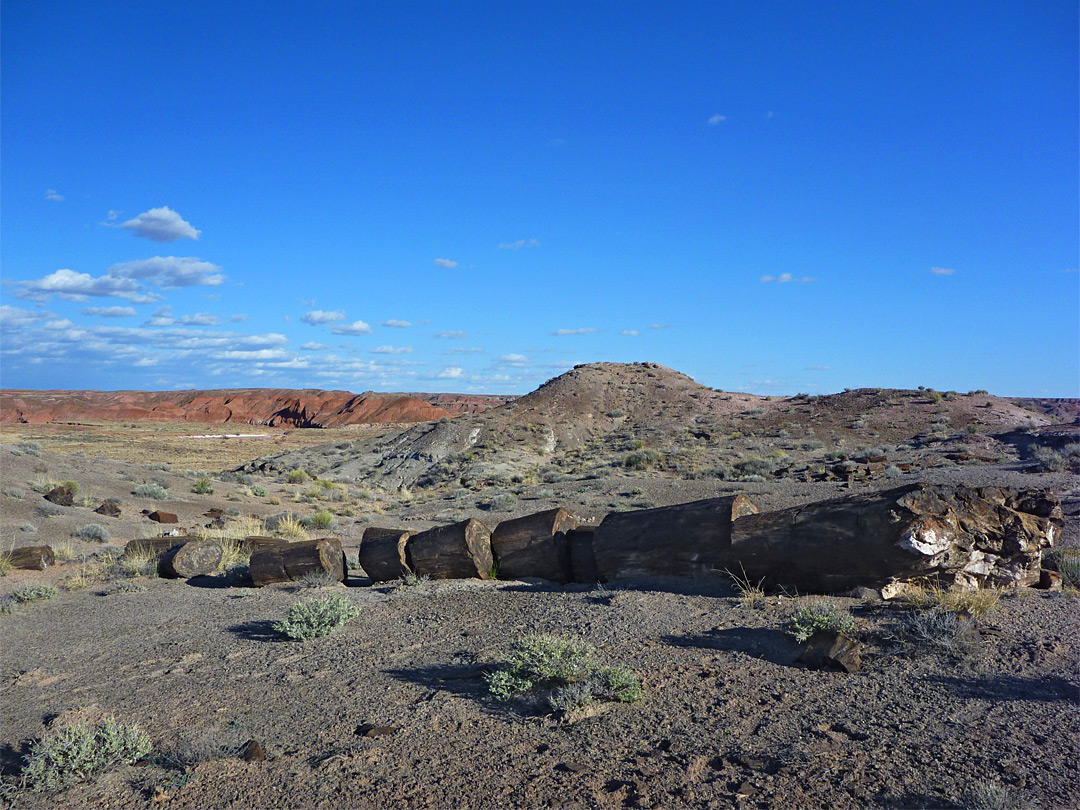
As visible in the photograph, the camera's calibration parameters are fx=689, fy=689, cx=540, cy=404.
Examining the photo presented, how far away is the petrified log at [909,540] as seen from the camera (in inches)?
286

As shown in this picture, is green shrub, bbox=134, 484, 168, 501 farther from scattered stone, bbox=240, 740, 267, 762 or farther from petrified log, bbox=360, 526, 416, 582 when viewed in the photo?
scattered stone, bbox=240, 740, 267, 762

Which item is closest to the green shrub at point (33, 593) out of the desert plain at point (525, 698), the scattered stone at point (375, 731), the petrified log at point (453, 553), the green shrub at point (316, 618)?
the desert plain at point (525, 698)

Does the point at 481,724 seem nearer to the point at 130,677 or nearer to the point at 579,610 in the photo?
the point at 579,610

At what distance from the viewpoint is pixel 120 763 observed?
16.6ft

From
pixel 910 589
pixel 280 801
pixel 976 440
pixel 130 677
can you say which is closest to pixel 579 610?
pixel 910 589

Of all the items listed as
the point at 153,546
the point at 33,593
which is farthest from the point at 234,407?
the point at 33,593

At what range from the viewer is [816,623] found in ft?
21.0

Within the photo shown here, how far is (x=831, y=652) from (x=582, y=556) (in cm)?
452

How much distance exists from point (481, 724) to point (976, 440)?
90.7 feet

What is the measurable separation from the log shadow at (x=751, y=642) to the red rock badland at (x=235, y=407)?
103903mm

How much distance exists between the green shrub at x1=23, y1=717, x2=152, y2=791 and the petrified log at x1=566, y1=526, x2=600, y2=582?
232 inches

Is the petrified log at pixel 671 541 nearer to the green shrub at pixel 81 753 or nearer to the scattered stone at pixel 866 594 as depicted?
the scattered stone at pixel 866 594

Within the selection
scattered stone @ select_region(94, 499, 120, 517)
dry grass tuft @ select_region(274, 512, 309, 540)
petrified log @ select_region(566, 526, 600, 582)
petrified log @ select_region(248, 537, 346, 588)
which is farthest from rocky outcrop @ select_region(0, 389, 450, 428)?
petrified log @ select_region(566, 526, 600, 582)

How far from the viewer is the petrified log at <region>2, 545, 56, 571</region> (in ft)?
42.4
